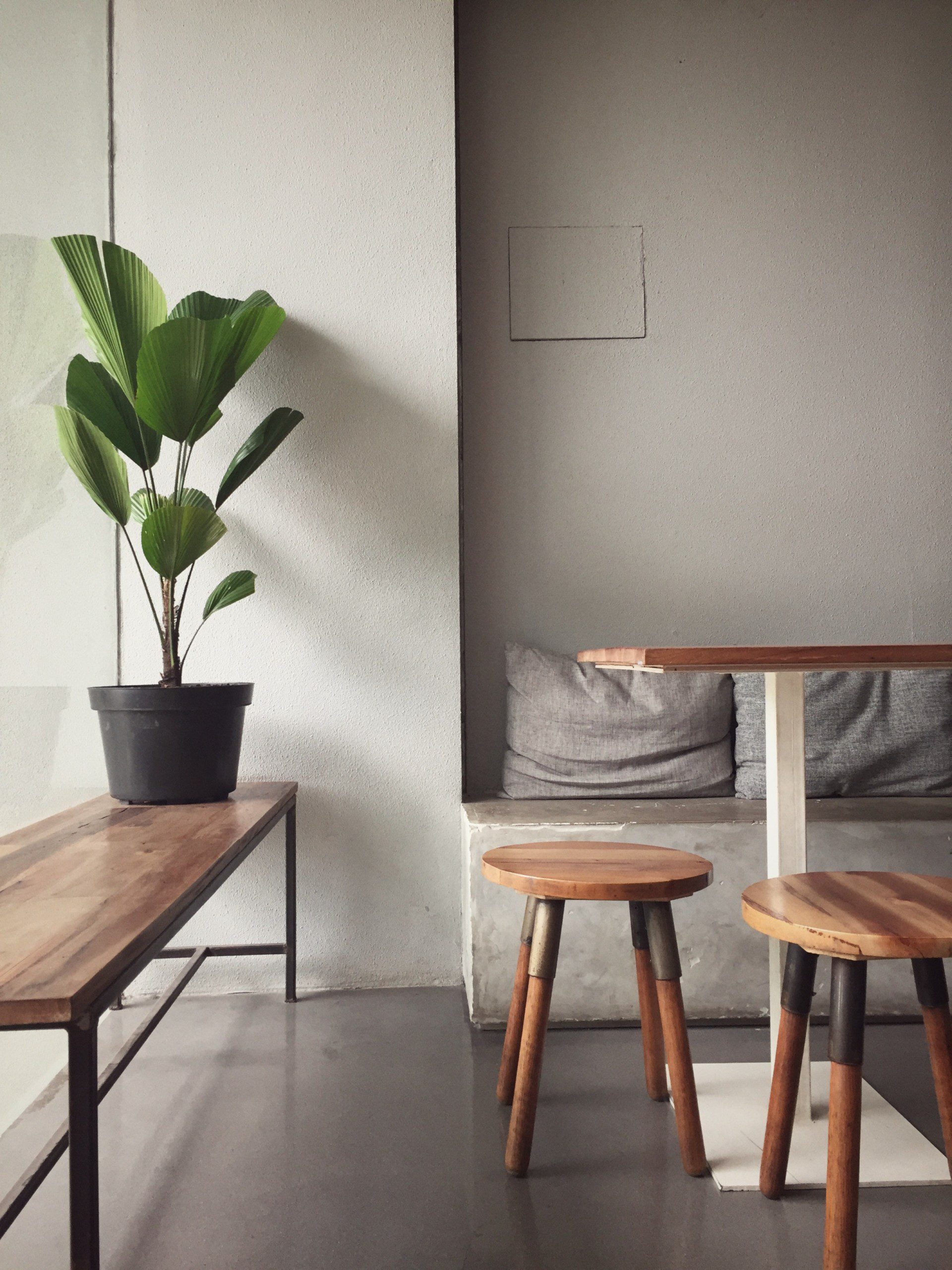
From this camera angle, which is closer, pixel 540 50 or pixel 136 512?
pixel 136 512

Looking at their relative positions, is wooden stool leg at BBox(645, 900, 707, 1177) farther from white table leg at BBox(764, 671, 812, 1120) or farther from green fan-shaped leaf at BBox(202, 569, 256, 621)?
green fan-shaped leaf at BBox(202, 569, 256, 621)

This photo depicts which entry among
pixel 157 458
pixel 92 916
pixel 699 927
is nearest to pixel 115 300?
pixel 157 458

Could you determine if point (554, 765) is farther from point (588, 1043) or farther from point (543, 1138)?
point (543, 1138)

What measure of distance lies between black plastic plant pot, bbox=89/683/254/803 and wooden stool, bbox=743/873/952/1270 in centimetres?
126

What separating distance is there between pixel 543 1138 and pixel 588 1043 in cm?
47

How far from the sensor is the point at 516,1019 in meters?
1.80

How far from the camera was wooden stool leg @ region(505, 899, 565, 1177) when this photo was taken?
61.2 inches

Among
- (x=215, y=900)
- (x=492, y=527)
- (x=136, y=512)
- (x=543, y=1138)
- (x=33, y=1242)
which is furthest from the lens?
(x=492, y=527)

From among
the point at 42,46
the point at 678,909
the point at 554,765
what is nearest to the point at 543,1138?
the point at 678,909

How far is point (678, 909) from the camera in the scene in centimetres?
224

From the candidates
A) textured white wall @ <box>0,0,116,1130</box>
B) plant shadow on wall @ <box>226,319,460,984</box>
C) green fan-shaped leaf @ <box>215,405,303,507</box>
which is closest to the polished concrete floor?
textured white wall @ <box>0,0,116,1130</box>

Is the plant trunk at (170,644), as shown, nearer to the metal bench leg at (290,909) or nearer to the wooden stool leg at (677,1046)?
the metal bench leg at (290,909)

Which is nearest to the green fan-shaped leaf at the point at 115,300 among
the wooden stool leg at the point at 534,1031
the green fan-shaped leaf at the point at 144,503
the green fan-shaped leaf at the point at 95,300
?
the green fan-shaped leaf at the point at 95,300

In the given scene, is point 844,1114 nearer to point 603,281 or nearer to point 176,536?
point 176,536
